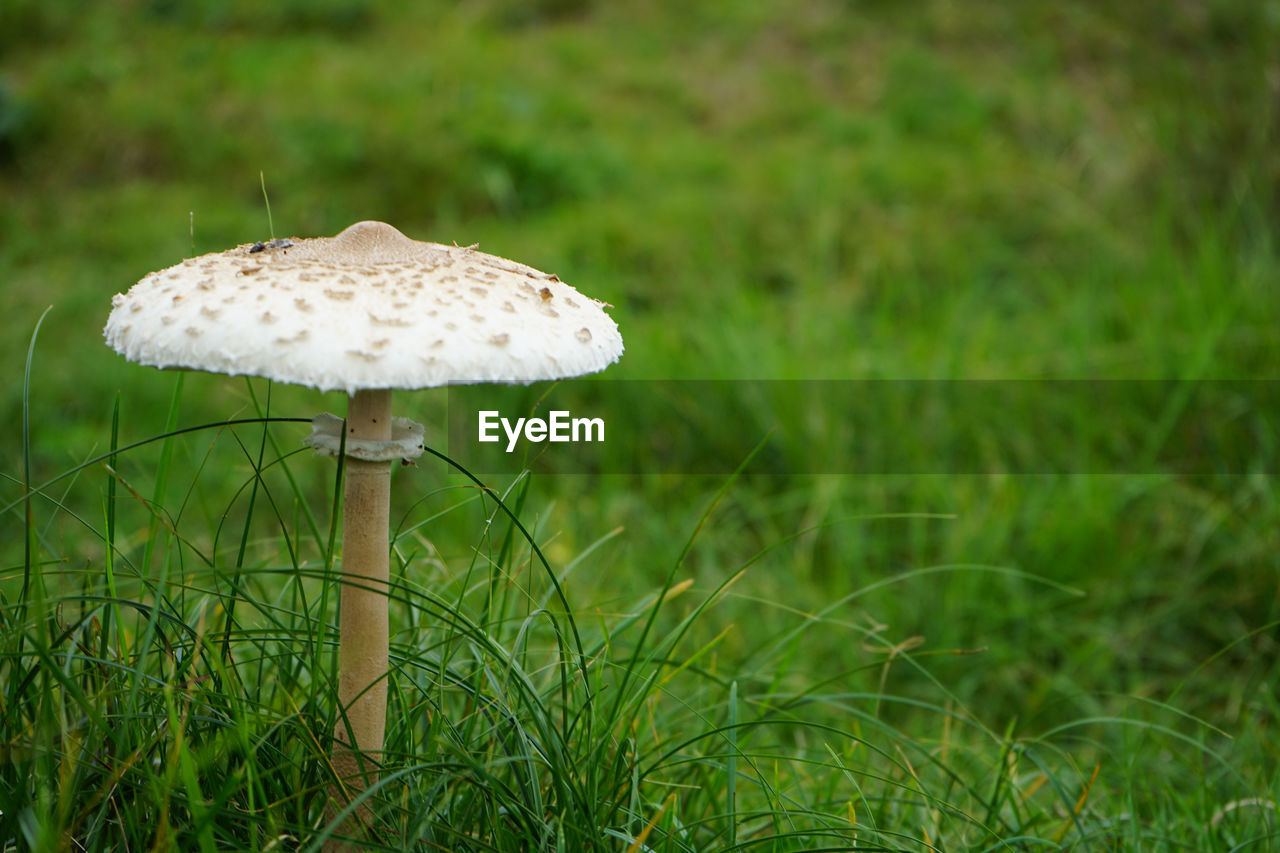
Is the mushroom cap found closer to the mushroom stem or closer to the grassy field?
the mushroom stem

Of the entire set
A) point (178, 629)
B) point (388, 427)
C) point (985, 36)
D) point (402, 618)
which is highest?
point (985, 36)

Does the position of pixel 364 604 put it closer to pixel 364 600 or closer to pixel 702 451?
pixel 364 600

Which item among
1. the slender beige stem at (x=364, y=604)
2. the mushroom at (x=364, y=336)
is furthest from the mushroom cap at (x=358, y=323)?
the slender beige stem at (x=364, y=604)

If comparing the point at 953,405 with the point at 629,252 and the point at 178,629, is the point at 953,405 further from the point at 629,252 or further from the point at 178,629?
the point at 178,629

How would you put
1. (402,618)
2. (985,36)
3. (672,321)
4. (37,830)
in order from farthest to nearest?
(985,36)
(672,321)
(402,618)
(37,830)

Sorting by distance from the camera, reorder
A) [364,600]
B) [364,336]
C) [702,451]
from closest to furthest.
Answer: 1. [364,336]
2. [364,600]
3. [702,451]

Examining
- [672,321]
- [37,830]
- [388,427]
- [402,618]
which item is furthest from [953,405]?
[37,830]

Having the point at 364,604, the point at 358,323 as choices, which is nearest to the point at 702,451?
the point at 364,604
